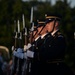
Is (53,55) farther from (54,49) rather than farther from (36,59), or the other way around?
(36,59)

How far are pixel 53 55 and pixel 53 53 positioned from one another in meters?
0.04

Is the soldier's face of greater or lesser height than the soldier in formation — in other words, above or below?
above

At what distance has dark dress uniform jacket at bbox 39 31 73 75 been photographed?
27.3 ft

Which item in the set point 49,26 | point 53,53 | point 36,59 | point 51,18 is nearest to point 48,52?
point 53,53

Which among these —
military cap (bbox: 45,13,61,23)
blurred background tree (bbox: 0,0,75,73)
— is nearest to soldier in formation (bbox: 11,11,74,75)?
military cap (bbox: 45,13,61,23)

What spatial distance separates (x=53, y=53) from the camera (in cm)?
831

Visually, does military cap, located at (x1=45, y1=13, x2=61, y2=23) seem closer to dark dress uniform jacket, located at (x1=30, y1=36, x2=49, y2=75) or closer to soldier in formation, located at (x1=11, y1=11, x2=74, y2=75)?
soldier in formation, located at (x1=11, y1=11, x2=74, y2=75)

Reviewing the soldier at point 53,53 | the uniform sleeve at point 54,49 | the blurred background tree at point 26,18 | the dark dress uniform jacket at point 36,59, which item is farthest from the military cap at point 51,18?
the blurred background tree at point 26,18

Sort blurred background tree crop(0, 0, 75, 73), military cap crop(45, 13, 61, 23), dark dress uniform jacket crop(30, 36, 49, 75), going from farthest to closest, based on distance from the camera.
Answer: blurred background tree crop(0, 0, 75, 73), military cap crop(45, 13, 61, 23), dark dress uniform jacket crop(30, 36, 49, 75)

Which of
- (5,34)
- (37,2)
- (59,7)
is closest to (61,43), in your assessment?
(5,34)

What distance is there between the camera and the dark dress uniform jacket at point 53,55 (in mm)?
8336

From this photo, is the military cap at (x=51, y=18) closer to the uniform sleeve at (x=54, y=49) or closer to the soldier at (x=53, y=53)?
the soldier at (x=53, y=53)

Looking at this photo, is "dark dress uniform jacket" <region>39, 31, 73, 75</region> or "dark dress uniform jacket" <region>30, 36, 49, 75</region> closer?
"dark dress uniform jacket" <region>39, 31, 73, 75</region>

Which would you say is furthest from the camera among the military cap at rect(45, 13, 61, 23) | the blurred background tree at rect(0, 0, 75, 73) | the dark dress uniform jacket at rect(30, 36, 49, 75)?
the blurred background tree at rect(0, 0, 75, 73)
